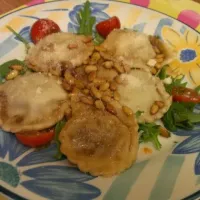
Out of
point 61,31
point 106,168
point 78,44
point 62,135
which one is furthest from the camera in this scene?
point 61,31

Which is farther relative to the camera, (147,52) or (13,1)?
(13,1)

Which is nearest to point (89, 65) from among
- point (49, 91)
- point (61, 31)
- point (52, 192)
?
point (49, 91)

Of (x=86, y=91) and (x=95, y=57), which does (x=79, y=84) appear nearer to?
(x=86, y=91)

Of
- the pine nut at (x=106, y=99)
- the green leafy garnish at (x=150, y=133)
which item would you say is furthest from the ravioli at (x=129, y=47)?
the green leafy garnish at (x=150, y=133)

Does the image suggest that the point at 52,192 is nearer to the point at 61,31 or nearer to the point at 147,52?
the point at 147,52

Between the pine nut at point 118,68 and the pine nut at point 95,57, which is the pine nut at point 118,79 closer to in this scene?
the pine nut at point 118,68

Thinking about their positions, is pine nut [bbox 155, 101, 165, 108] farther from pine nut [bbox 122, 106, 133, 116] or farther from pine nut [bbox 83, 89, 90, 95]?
pine nut [bbox 83, 89, 90, 95]

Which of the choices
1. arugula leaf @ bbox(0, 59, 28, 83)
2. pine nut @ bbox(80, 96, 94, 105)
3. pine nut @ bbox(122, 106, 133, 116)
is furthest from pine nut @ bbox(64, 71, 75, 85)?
pine nut @ bbox(122, 106, 133, 116)
